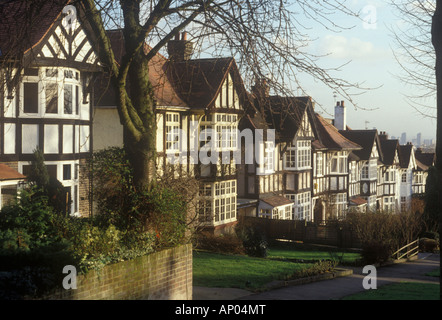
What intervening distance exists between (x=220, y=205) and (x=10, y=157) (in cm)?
1330

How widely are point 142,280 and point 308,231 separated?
28.0 meters

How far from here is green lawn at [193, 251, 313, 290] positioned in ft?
55.7

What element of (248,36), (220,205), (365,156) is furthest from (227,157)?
(365,156)

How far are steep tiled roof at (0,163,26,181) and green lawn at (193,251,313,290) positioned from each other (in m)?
7.21

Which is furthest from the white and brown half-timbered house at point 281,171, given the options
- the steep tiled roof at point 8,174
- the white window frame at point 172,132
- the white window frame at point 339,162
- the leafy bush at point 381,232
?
the steep tiled roof at point 8,174

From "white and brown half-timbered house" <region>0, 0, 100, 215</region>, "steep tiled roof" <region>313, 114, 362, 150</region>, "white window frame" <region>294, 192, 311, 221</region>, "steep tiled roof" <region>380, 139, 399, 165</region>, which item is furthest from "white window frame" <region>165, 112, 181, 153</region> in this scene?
"steep tiled roof" <region>380, 139, 399, 165</region>

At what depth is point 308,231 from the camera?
38.6m

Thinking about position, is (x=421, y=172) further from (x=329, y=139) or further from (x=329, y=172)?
(x=329, y=139)

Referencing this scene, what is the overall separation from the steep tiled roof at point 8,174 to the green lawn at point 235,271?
7.21 metres

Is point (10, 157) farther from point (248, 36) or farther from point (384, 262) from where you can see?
point (384, 262)

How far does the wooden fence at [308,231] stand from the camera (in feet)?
123

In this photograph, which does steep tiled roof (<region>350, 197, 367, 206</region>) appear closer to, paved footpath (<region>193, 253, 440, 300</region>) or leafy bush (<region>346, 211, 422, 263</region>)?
leafy bush (<region>346, 211, 422, 263</region>)

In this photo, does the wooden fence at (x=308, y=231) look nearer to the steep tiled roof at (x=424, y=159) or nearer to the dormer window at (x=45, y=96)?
the dormer window at (x=45, y=96)
